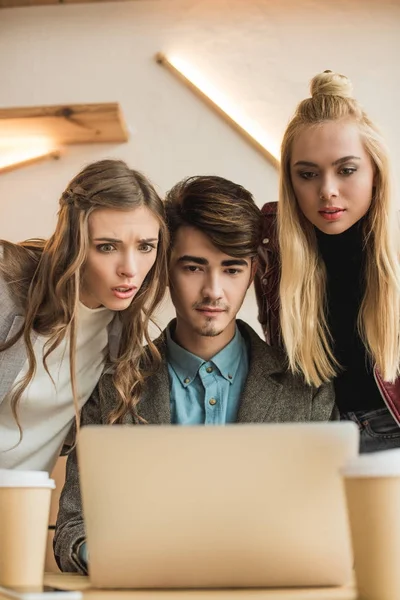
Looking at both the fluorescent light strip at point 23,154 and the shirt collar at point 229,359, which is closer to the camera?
the shirt collar at point 229,359

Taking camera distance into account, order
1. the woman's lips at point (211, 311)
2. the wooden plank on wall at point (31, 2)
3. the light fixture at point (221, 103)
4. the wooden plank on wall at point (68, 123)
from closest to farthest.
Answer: the woman's lips at point (211, 311) → the wooden plank on wall at point (68, 123) → the light fixture at point (221, 103) → the wooden plank on wall at point (31, 2)

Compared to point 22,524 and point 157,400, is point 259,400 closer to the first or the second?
point 157,400

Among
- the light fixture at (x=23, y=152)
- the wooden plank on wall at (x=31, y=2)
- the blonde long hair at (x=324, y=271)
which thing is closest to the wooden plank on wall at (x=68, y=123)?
the light fixture at (x=23, y=152)

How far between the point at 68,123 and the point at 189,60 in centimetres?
70

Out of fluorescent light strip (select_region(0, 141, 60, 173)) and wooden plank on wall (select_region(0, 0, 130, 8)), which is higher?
wooden plank on wall (select_region(0, 0, 130, 8))

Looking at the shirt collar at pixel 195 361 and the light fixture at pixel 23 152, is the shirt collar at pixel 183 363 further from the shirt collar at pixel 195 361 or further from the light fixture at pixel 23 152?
the light fixture at pixel 23 152

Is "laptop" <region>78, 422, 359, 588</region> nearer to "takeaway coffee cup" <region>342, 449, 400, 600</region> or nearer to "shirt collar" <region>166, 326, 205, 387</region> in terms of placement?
"takeaway coffee cup" <region>342, 449, 400, 600</region>

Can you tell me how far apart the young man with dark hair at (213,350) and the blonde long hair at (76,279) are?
0.04 meters

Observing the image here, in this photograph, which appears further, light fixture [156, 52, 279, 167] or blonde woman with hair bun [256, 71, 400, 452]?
light fixture [156, 52, 279, 167]

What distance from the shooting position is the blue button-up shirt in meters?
1.80

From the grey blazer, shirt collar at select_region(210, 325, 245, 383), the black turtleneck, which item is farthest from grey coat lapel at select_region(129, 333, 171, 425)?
the black turtleneck

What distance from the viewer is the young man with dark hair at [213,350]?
175 centimetres

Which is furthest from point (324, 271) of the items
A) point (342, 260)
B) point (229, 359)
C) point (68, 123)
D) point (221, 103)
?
point (221, 103)

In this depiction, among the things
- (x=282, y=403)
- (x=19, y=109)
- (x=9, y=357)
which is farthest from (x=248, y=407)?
(x=19, y=109)
